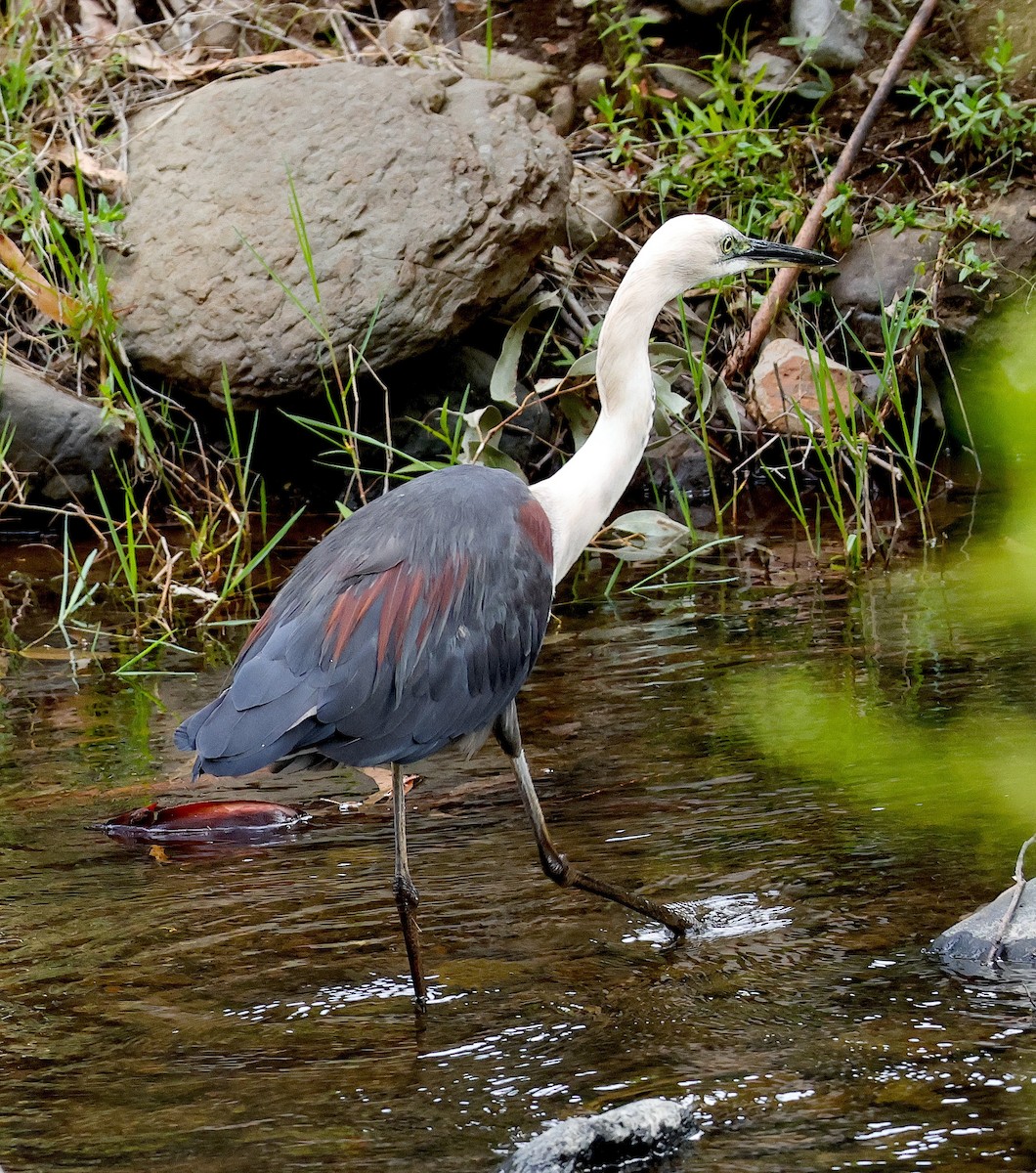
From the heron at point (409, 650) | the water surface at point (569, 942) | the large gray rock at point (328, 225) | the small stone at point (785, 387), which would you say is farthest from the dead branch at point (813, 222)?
the heron at point (409, 650)

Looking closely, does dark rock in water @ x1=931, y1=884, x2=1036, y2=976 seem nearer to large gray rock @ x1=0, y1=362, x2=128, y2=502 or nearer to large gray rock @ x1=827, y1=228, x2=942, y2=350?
large gray rock @ x1=0, y1=362, x2=128, y2=502

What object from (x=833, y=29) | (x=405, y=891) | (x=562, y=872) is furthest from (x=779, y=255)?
(x=833, y=29)

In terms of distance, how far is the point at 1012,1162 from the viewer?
8.16 feet

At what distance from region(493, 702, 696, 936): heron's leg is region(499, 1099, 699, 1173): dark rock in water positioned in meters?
0.99

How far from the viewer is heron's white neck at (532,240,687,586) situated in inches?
167

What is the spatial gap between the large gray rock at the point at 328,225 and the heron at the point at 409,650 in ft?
11.7

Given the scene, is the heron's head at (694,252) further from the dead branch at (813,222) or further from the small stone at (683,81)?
the small stone at (683,81)

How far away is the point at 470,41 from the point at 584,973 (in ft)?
25.3

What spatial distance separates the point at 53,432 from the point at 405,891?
16.2 feet

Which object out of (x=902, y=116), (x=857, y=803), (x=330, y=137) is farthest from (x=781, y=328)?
(x=857, y=803)

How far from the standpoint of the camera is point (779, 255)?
4562mm

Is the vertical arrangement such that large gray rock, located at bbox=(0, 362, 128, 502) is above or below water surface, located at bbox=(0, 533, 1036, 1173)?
above

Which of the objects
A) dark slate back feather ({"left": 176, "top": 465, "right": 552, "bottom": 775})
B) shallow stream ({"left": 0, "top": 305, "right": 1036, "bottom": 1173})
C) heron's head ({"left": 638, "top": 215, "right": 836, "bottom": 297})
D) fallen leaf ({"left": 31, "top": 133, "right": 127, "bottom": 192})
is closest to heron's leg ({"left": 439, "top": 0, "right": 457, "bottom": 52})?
fallen leaf ({"left": 31, "top": 133, "right": 127, "bottom": 192})

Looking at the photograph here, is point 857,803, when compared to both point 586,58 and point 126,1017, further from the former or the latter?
point 586,58
